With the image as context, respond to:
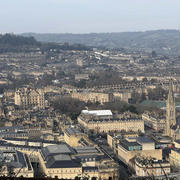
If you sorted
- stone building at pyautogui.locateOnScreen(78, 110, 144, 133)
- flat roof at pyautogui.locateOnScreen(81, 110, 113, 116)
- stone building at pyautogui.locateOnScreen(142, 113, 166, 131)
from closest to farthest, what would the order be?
stone building at pyautogui.locateOnScreen(78, 110, 144, 133), stone building at pyautogui.locateOnScreen(142, 113, 166, 131), flat roof at pyautogui.locateOnScreen(81, 110, 113, 116)

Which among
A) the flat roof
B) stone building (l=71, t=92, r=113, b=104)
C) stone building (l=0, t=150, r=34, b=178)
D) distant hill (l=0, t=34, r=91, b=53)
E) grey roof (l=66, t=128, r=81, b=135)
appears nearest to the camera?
stone building (l=0, t=150, r=34, b=178)

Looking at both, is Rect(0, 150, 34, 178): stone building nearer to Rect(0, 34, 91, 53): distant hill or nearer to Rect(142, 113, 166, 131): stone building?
Rect(142, 113, 166, 131): stone building

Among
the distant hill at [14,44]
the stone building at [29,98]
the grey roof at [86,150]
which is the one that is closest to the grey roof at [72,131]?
the grey roof at [86,150]

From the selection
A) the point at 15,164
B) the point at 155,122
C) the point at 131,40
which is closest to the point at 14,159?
the point at 15,164

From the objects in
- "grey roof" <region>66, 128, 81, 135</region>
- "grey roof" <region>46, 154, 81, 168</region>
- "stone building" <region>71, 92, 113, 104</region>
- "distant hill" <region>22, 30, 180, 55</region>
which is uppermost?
"grey roof" <region>46, 154, 81, 168</region>

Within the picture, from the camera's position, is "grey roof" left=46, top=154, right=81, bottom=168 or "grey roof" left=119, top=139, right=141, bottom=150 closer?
"grey roof" left=46, top=154, right=81, bottom=168

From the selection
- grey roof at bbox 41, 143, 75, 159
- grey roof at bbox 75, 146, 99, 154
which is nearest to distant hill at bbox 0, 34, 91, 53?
grey roof at bbox 75, 146, 99, 154

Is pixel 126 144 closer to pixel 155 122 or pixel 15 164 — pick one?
pixel 15 164
